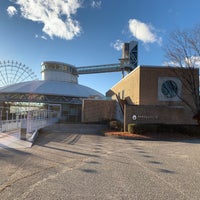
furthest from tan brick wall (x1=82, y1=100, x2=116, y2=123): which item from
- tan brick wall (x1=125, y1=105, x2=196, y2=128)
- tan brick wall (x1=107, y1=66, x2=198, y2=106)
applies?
tan brick wall (x1=125, y1=105, x2=196, y2=128)

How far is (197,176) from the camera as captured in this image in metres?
6.27

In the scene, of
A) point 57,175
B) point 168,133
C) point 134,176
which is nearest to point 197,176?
point 134,176

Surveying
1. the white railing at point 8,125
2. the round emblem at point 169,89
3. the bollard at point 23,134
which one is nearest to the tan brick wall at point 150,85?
the round emblem at point 169,89

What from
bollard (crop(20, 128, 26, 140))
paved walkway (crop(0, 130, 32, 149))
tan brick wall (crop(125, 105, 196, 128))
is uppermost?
tan brick wall (crop(125, 105, 196, 128))

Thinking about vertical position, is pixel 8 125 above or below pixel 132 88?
below

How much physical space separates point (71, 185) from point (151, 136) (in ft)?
39.8

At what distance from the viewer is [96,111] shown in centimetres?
2870

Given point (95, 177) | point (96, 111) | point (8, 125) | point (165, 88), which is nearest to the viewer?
point (95, 177)

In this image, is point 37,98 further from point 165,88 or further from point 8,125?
point 165,88

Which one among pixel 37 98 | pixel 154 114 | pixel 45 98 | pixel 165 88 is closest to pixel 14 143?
pixel 154 114

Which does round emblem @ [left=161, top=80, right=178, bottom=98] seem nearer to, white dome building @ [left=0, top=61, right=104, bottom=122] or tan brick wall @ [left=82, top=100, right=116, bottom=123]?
tan brick wall @ [left=82, top=100, right=116, bottom=123]

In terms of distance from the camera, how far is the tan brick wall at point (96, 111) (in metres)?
28.4

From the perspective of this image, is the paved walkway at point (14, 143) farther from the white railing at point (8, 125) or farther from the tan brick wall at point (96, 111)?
the tan brick wall at point (96, 111)

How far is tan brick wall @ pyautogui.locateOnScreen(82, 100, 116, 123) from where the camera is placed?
28.4 metres
